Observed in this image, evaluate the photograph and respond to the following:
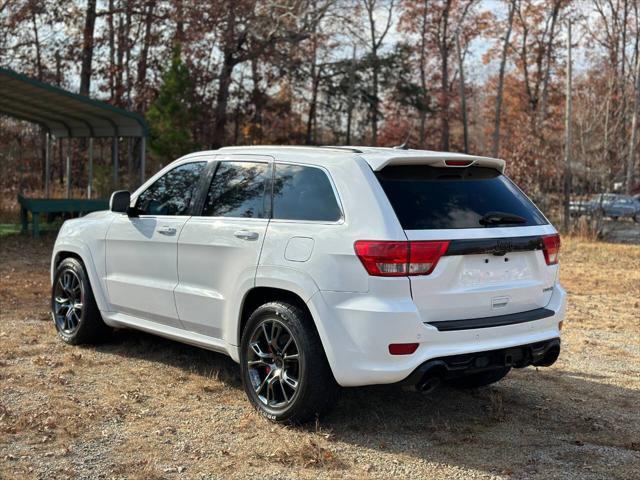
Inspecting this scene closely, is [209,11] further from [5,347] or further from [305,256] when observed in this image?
[305,256]

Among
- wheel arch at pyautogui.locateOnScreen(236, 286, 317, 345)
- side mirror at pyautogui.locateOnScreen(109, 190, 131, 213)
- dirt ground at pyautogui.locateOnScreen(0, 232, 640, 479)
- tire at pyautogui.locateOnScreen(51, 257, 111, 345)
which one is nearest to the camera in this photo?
dirt ground at pyautogui.locateOnScreen(0, 232, 640, 479)

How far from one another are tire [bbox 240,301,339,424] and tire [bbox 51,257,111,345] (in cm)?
220

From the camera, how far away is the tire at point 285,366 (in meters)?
4.52

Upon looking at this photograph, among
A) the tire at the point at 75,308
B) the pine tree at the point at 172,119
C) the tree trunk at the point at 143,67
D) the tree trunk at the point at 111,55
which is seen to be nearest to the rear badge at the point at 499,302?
the tire at the point at 75,308

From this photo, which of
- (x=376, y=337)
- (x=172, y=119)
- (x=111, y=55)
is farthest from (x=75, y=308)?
(x=111, y=55)

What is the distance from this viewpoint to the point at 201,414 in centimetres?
507

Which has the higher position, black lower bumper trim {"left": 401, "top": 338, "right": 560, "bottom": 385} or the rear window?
the rear window

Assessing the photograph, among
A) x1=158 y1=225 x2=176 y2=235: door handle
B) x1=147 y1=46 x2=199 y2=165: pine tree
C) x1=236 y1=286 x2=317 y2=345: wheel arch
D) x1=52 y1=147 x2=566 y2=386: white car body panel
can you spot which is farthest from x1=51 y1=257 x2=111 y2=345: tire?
x1=147 y1=46 x2=199 y2=165: pine tree

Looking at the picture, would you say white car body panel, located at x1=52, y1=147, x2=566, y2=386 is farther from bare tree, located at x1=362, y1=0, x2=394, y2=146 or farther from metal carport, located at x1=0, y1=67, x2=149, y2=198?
bare tree, located at x1=362, y1=0, x2=394, y2=146

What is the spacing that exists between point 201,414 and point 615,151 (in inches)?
1031

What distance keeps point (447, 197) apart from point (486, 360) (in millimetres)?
1028

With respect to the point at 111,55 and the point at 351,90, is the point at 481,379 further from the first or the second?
the point at 351,90

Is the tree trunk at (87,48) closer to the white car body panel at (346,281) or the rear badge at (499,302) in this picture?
the white car body panel at (346,281)

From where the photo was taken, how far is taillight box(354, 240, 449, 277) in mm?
4246
